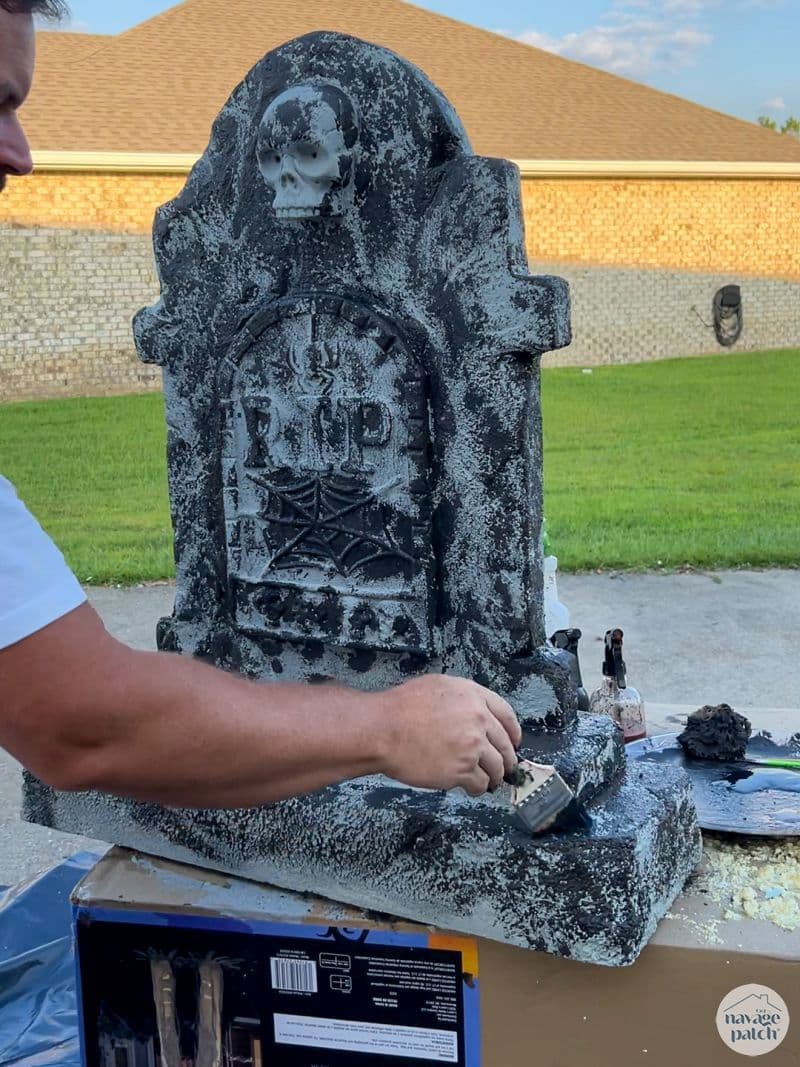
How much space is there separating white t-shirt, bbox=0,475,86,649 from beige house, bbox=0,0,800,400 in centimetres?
1378

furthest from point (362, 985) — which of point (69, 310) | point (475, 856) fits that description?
point (69, 310)

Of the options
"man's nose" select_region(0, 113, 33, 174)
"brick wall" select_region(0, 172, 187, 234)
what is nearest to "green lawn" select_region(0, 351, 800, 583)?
"brick wall" select_region(0, 172, 187, 234)

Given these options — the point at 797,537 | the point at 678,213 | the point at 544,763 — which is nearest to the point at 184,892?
the point at 544,763

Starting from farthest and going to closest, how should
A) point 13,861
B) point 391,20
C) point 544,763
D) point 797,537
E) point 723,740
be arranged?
point 391,20 < point 797,537 < point 13,861 < point 723,740 < point 544,763

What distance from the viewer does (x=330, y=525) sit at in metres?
2.56

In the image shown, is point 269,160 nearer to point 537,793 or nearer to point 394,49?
point 537,793

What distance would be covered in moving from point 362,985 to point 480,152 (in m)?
16.3

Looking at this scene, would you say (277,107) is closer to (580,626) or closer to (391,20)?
(580,626)

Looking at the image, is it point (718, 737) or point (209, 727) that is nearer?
point (209, 727)

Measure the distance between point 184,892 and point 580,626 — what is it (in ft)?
11.8

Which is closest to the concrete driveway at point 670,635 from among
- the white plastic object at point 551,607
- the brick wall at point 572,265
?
the white plastic object at point 551,607

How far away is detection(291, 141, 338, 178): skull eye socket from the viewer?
237cm

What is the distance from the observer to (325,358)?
2.50m

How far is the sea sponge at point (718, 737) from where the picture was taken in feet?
9.74
